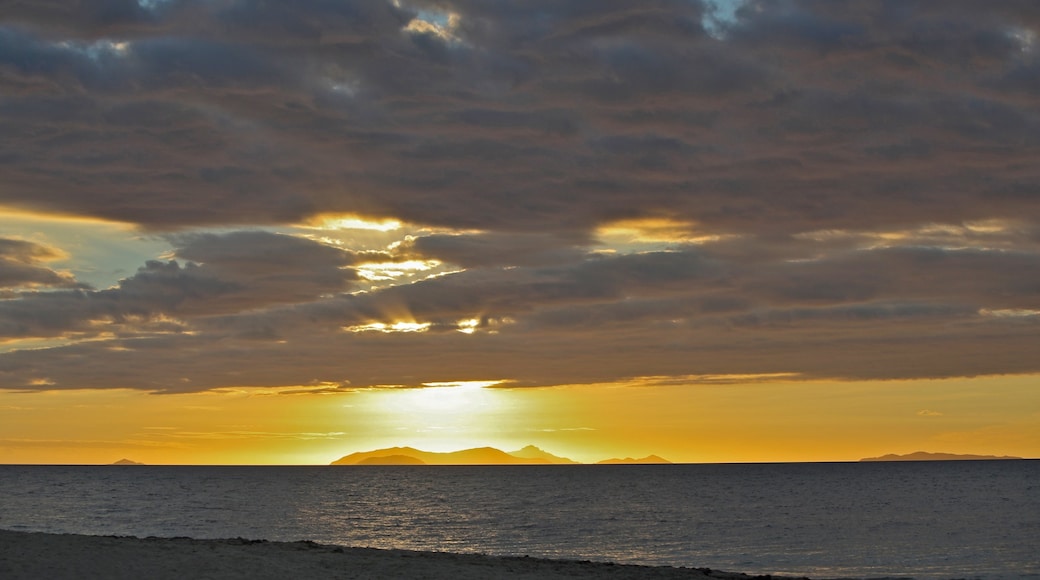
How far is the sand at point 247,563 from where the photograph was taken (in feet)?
88.9

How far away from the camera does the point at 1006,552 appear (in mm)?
49438

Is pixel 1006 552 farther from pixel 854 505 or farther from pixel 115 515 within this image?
pixel 115 515

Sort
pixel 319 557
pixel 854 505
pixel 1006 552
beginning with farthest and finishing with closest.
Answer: pixel 854 505 → pixel 1006 552 → pixel 319 557

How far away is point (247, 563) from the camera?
Answer: 29531 mm

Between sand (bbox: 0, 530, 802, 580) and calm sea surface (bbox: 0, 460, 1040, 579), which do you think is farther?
calm sea surface (bbox: 0, 460, 1040, 579)

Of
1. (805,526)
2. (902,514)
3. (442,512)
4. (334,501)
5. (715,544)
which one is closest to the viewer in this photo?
(715,544)

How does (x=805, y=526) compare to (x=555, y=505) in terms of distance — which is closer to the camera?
(x=805, y=526)

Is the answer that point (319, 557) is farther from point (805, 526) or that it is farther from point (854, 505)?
point (854, 505)

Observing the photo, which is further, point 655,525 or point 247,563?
point 655,525

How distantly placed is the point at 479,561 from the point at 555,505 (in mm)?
65052

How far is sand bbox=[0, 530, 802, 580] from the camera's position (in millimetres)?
27109

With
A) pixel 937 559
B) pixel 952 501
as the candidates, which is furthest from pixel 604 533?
pixel 952 501

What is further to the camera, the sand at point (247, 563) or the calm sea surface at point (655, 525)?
the calm sea surface at point (655, 525)

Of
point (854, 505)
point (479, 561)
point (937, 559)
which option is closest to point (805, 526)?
point (937, 559)
